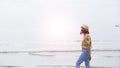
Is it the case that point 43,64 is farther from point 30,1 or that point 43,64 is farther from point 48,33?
point 30,1

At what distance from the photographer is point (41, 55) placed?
7973 millimetres

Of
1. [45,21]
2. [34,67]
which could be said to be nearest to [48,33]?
[45,21]

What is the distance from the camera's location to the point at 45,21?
7.98 meters

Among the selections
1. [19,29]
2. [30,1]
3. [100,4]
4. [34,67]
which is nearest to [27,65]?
[34,67]

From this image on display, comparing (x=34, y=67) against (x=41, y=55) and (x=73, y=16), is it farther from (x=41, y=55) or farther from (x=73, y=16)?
(x=73, y=16)

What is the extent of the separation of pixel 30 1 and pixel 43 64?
135cm

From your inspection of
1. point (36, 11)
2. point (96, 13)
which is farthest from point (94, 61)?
point (36, 11)

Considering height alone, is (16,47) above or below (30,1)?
below

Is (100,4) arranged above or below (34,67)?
above

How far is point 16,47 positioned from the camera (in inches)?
314

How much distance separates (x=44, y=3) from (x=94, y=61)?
1.60 meters

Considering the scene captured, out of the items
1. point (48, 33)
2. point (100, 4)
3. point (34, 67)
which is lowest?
point (34, 67)

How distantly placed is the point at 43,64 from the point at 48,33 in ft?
2.16

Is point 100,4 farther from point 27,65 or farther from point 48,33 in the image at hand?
point 27,65
